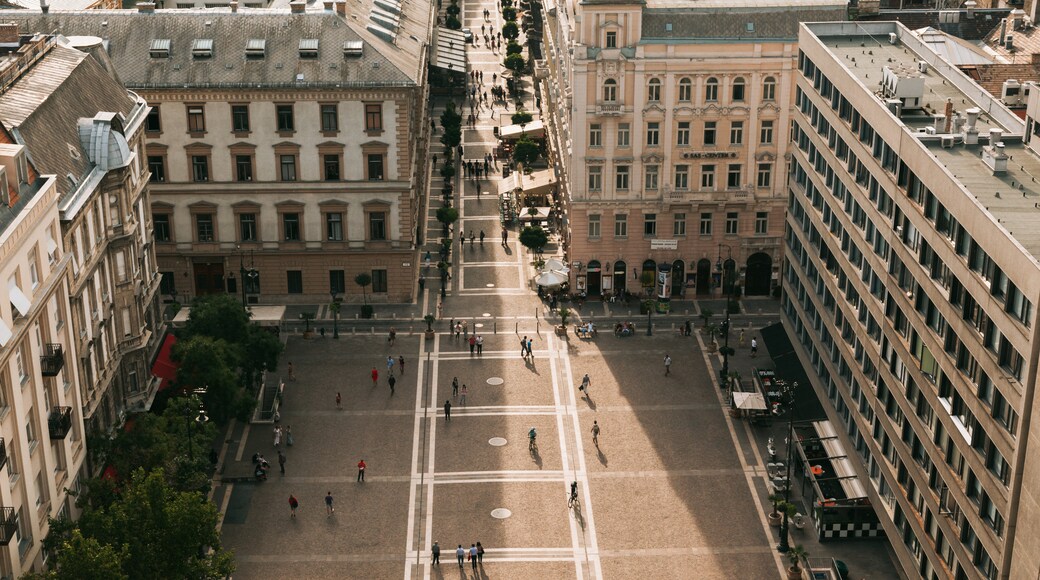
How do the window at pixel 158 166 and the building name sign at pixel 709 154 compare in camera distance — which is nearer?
the window at pixel 158 166

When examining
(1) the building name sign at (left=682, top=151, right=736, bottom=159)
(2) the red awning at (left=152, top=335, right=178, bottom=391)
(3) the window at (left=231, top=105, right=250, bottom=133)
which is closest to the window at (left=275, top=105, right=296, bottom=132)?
(3) the window at (left=231, top=105, right=250, bottom=133)

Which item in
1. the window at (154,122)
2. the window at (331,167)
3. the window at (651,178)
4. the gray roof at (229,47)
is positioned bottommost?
the window at (651,178)

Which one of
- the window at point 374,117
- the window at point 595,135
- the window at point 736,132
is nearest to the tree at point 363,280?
the window at point 374,117

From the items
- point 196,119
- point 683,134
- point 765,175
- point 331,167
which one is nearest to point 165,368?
point 196,119

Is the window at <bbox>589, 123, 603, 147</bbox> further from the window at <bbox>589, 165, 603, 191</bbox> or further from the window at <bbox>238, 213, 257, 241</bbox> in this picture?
the window at <bbox>238, 213, 257, 241</bbox>

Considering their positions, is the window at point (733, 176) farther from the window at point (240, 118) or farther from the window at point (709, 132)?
the window at point (240, 118)

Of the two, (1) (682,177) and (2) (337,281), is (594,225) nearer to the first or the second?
(1) (682,177)
